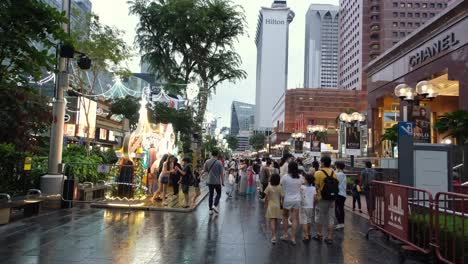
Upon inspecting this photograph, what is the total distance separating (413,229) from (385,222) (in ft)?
4.35

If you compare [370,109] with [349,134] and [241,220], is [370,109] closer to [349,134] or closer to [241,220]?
[349,134]

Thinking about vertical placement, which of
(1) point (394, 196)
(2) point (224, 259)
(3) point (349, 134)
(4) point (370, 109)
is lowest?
(2) point (224, 259)

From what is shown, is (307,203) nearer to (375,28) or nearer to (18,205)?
(18,205)

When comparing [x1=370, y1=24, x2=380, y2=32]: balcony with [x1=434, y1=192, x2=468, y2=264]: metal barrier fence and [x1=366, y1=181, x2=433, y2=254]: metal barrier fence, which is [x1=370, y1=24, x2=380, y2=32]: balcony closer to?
[x1=366, y1=181, x2=433, y2=254]: metal barrier fence

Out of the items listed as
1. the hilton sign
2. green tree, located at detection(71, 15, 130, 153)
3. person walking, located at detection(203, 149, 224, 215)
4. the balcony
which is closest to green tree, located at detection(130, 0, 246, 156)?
green tree, located at detection(71, 15, 130, 153)

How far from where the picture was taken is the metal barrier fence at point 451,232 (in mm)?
6285

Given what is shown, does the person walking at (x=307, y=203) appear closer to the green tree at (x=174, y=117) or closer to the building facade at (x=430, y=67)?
the building facade at (x=430, y=67)

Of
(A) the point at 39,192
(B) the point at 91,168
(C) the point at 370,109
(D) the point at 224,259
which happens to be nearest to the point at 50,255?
(D) the point at 224,259

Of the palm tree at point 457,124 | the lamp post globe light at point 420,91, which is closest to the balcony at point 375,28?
the palm tree at point 457,124

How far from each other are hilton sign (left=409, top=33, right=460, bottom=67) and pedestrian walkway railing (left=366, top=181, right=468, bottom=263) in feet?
70.1

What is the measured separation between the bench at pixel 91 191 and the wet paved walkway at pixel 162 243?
2.97m

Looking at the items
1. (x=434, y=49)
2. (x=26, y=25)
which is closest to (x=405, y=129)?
(x=26, y=25)

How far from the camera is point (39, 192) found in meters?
11.7

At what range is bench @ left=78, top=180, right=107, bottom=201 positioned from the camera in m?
14.7
